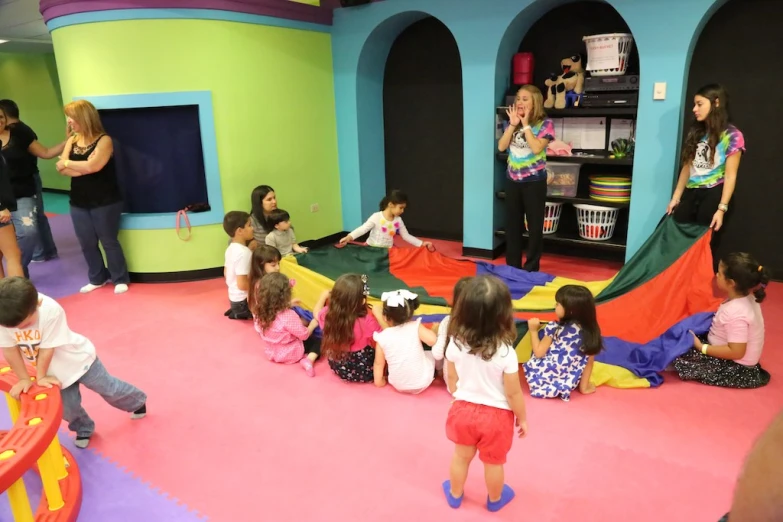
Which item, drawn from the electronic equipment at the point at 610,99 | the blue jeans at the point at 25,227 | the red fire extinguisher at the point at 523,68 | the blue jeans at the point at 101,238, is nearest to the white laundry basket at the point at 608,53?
the electronic equipment at the point at 610,99

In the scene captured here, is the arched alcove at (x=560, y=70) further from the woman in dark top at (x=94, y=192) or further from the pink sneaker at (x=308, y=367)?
the woman in dark top at (x=94, y=192)

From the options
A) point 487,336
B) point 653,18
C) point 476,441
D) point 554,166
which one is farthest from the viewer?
point 554,166

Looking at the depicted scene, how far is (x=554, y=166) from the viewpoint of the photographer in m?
5.07

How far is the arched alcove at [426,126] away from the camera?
5.69 m

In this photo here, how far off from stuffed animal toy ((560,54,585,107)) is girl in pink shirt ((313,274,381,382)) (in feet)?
8.88

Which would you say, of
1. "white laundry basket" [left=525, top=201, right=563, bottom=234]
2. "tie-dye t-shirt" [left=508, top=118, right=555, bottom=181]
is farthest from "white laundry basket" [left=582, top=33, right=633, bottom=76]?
"white laundry basket" [left=525, top=201, right=563, bottom=234]

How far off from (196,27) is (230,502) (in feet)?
12.5

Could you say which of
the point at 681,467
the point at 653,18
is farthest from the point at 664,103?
the point at 681,467

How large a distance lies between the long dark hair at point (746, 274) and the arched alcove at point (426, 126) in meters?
3.33

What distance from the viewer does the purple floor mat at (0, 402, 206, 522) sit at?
2.26 meters

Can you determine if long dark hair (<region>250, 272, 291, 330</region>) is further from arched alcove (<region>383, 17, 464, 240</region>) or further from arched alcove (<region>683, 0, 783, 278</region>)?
arched alcove (<region>683, 0, 783, 278</region>)

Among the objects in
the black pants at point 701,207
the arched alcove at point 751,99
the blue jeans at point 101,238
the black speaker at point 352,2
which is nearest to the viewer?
the black pants at point 701,207

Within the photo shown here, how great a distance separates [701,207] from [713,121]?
58 cm

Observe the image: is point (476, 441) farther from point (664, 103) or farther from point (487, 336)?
point (664, 103)
